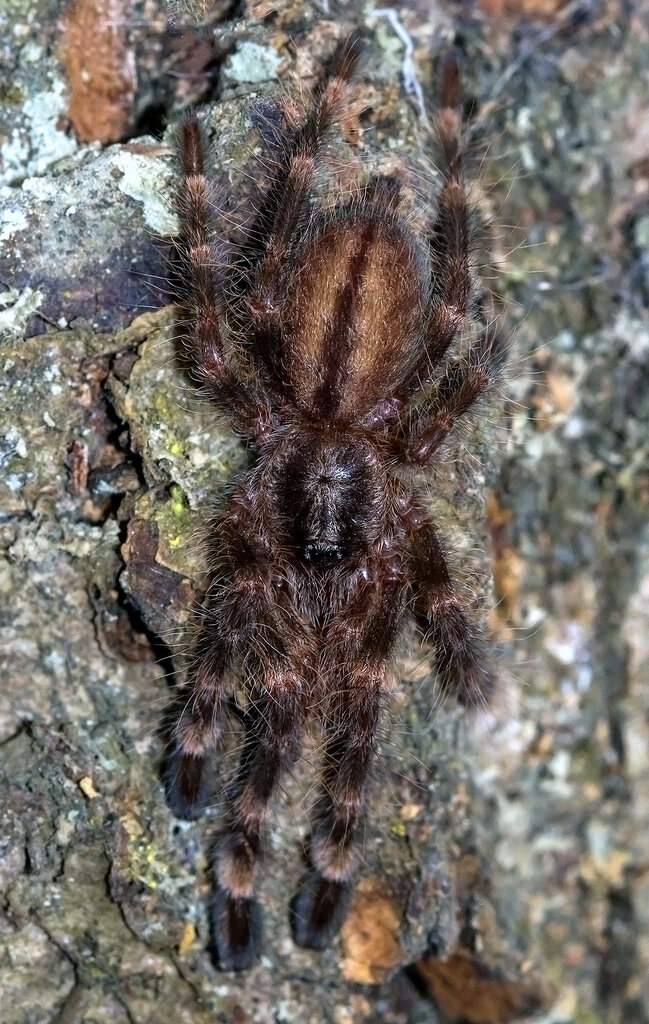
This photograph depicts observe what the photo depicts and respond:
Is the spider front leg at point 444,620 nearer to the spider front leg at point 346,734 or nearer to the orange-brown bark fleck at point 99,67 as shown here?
the spider front leg at point 346,734

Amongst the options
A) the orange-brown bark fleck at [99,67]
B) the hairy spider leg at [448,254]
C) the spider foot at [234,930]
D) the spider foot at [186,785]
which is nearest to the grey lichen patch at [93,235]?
the orange-brown bark fleck at [99,67]

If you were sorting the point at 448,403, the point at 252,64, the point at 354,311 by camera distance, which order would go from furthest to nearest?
1. the point at 252,64
2. the point at 448,403
3. the point at 354,311

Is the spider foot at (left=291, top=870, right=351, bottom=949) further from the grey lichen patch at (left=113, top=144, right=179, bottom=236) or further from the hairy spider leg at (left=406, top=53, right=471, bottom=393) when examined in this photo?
the grey lichen patch at (left=113, top=144, right=179, bottom=236)

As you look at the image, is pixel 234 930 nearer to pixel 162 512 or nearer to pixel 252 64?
pixel 162 512

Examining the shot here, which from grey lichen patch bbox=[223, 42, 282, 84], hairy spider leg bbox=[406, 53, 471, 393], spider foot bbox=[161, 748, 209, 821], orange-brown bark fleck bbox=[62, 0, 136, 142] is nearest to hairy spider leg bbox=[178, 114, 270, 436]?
grey lichen patch bbox=[223, 42, 282, 84]

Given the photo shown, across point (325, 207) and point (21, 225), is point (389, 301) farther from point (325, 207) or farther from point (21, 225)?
point (21, 225)

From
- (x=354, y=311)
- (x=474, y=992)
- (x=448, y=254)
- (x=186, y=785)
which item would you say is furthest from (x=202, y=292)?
(x=474, y=992)

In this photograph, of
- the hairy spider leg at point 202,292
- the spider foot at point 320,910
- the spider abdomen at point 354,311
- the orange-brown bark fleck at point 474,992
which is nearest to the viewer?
the spider abdomen at point 354,311
